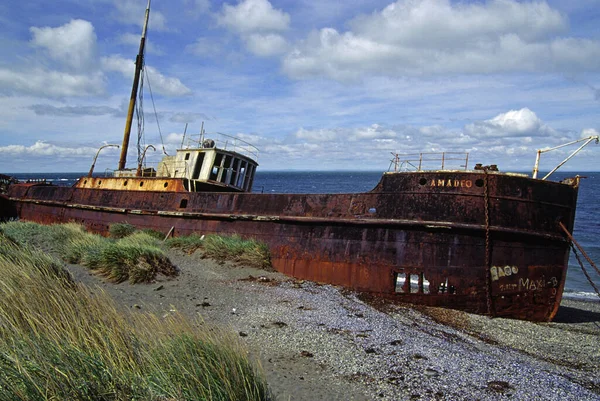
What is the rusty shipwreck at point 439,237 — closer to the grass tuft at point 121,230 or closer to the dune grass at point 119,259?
the dune grass at point 119,259

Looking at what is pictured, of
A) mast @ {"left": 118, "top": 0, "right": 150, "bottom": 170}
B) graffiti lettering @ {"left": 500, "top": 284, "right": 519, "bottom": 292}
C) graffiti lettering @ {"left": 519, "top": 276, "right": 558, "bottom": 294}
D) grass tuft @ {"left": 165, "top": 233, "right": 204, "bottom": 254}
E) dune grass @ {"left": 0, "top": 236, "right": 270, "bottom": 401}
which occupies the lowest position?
dune grass @ {"left": 0, "top": 236, "right": 270, "bottom": 401}

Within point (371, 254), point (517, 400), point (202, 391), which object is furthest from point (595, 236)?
point (202, 391)

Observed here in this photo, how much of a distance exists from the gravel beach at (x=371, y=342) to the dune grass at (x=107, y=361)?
999mm

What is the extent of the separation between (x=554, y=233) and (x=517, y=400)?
5.47m

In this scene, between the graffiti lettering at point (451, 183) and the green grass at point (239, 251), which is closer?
the graffiti lettering at point (451, 183)

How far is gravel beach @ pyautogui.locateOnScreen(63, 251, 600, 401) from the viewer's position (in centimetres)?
500

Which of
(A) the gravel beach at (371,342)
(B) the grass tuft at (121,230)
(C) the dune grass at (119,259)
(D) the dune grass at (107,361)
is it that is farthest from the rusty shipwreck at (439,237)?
(D) the dune grass at (107,361)

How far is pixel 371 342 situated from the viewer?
6.28m

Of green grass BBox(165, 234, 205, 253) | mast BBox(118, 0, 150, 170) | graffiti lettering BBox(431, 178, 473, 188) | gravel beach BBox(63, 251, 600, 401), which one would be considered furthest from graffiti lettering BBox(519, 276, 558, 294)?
mast BBox(118, 0, 150, 170)

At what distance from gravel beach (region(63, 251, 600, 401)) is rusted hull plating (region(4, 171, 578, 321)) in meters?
0.45

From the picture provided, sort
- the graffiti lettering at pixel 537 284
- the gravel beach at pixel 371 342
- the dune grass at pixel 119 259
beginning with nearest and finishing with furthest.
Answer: the gravel beach at pixel 371 342, the graffiti lettering at pixel 537 284, the dune grass at pixel 119 259

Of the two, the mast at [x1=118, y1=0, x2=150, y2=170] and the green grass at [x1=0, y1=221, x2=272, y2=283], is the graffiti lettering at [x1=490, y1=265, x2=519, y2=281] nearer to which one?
the green grass at [x1=0, y1=221, x2=272, y2=283]

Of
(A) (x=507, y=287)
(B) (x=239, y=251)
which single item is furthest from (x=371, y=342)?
(B) (x=239, y=251)

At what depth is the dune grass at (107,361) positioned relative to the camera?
3.18 metres
